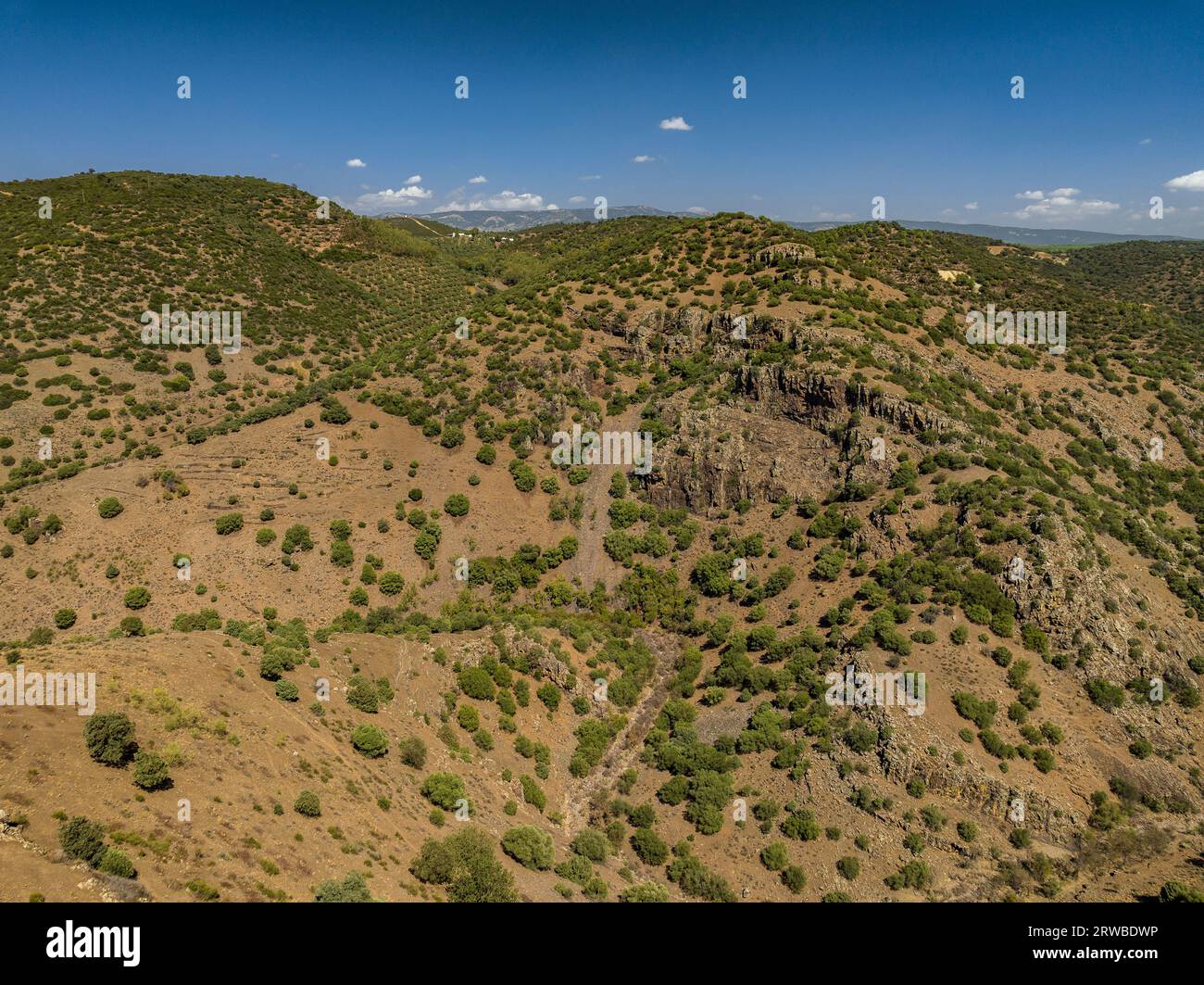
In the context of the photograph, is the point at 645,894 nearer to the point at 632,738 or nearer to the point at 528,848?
the point at 528,848

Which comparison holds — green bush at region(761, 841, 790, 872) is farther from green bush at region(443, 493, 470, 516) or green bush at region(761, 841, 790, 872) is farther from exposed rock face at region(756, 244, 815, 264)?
exposed rock face at region(756, 244, 815, 264)

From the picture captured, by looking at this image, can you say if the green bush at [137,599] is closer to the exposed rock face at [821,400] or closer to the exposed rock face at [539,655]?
the exposed rock face at [539,655]

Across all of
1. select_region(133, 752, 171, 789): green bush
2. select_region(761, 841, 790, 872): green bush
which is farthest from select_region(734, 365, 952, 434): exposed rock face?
select_region(133, 752, 171, 789): green bush

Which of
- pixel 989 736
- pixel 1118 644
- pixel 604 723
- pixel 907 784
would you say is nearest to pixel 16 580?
pixel 604 723

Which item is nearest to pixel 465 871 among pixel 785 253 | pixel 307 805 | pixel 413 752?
pixel 307 805

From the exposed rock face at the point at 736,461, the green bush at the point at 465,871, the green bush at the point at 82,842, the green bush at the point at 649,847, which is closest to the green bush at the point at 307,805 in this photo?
the green bush at the point at 465,871

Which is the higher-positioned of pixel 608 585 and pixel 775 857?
pixel 608 585
